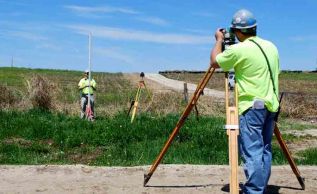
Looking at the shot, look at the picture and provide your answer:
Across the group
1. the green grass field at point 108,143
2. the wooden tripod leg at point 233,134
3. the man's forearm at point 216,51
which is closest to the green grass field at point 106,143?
the green grass field at point 108,143

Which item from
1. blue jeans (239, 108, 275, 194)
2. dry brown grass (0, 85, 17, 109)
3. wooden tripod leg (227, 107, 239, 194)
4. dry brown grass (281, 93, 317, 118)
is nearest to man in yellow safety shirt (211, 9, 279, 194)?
blue jeans (239, 108, 275, 194)

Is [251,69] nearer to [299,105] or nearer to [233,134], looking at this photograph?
[233,134]

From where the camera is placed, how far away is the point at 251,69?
5777mm

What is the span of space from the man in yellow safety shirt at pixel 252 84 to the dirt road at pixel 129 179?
5.32ft

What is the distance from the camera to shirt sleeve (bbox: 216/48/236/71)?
18.9 feet

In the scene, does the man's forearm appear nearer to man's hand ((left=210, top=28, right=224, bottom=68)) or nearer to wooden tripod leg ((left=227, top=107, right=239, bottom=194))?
man's hand ((left=210, top=28, right=224, bottom=68))

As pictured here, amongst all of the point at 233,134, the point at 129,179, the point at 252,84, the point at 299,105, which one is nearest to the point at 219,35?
the point at 252,84

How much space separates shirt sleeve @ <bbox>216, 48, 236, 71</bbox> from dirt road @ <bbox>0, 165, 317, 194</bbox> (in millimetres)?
2147

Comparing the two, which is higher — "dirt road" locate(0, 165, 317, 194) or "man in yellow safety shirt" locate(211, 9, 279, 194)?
"man in yellow safety shirt" locate(211, 9, 279, 194)

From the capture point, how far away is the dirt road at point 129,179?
755 centimetres

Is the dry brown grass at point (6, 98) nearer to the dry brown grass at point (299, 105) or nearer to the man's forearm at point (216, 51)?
the dry brown grass at point (299, 105)

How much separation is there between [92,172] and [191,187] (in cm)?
168

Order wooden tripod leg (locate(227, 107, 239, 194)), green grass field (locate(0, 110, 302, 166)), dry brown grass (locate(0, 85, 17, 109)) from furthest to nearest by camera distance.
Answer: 1. dry brown grass (locate(0, 85, 17, 109))
2. green grass field (locate(0, 110, 302, 166))
3. wooden tripod leg (locate(227, 107, 239, 194))

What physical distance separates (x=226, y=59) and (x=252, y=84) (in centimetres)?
37
